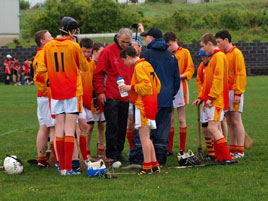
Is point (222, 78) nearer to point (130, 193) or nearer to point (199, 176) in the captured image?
point (199, 176)

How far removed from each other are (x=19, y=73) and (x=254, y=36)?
2480 centimetres

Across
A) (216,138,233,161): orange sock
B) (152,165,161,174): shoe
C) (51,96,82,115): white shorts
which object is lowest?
(152,165,161,174): shoe

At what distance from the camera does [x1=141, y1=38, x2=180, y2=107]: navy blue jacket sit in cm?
916

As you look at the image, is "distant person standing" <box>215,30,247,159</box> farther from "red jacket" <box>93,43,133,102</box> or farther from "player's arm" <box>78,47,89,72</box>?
"player's arm" <box>78,47,89,72</box>

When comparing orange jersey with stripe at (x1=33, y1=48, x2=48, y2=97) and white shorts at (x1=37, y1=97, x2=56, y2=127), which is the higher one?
orange jersey with stripe at (x1=33, y1=48, x2=48, y2=97)

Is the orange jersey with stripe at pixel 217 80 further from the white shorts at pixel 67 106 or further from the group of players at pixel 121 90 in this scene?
the white shorts at pixel 67 106

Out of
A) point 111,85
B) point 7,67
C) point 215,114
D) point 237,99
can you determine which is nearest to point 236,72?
point 237,99

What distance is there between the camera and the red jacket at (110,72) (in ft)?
32.0

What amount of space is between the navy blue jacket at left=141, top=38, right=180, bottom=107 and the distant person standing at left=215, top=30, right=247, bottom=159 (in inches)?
41.5

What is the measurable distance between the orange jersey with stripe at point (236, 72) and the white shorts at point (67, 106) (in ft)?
9.07

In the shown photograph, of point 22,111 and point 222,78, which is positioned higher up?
point 222,78

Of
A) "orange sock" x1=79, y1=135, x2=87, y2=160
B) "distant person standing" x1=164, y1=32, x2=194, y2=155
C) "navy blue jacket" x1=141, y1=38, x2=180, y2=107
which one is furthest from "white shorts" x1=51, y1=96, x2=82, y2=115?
"distant person standing" x1=164, y1=32, x2=194, y2=155

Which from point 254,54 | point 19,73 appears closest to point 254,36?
point 254,54

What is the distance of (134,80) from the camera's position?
8453 mm
